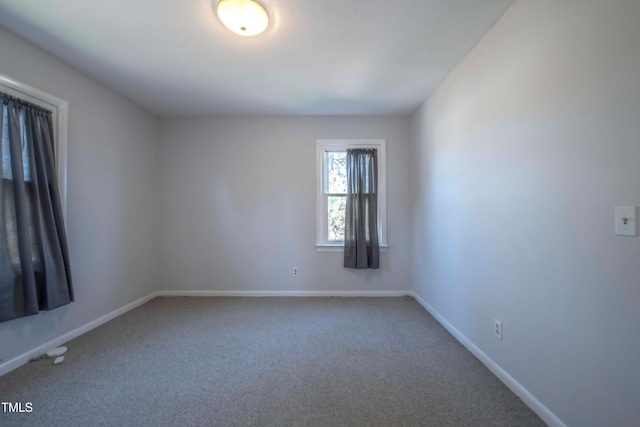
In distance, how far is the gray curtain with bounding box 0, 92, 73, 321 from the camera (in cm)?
172

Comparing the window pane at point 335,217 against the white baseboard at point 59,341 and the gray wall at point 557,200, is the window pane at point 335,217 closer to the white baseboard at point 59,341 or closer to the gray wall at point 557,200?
the gray wall at point 557,200

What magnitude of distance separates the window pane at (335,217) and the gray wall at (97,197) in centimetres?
248

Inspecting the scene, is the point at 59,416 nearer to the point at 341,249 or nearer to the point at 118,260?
the point at 118,260

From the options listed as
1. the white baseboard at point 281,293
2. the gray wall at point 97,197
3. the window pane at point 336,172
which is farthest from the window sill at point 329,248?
the gray wall at point 97,197

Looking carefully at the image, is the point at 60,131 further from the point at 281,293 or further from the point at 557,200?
the point at 557,200

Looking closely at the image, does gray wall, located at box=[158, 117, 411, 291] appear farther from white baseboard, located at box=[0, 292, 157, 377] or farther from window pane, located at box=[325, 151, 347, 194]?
white baseboard, located at box=[0, 292, 157, 377]

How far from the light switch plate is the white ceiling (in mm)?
1446

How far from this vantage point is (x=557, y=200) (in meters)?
1.23

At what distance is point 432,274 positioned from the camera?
8.84ft

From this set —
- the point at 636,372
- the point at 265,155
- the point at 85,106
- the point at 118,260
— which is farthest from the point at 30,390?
the point at 636,372

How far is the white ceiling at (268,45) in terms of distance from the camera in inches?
61.7

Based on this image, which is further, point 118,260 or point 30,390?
point 118,260

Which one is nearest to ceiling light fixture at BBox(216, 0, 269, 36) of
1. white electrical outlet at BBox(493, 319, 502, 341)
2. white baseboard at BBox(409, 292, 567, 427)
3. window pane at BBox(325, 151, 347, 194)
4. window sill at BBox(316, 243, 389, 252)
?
window pane at BBox(325, 151, 347, 194)

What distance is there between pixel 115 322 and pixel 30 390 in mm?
995
